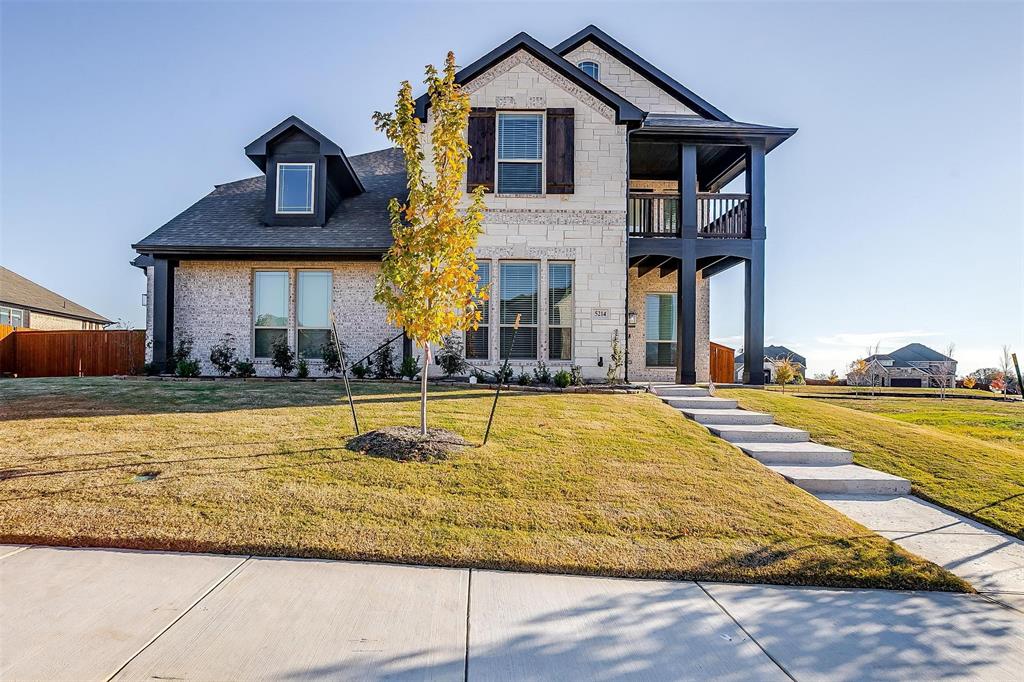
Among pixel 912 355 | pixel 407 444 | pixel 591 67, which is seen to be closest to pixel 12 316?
pixel 591 67

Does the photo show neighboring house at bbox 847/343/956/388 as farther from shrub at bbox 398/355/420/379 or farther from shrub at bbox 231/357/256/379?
shrub at bbox 231/357/256/379

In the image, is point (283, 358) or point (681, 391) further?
point (283, 358)

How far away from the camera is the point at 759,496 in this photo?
539cm

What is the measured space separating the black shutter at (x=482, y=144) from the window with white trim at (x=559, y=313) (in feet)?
8.12

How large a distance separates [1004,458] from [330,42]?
43.2 ft

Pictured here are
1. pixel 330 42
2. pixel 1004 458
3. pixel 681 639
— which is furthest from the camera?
pixel 330 42

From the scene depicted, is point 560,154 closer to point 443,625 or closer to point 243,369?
point 243,369

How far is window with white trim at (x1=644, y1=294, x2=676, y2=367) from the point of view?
14.2 metres

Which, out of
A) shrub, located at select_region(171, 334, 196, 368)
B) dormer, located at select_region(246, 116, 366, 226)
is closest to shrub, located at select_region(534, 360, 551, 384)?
dormer, located at select_region(246, 116, 366, 226)

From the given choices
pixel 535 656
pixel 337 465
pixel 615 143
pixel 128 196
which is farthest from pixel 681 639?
pixel 128 196

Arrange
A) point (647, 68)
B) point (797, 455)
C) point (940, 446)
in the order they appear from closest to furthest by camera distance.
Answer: point (797, 455), point (940, 446), point (647, 68)

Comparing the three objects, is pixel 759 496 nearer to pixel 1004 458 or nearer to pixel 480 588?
pixel 480 588

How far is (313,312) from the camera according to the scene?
41.9ft

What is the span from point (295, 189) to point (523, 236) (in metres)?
6.03
